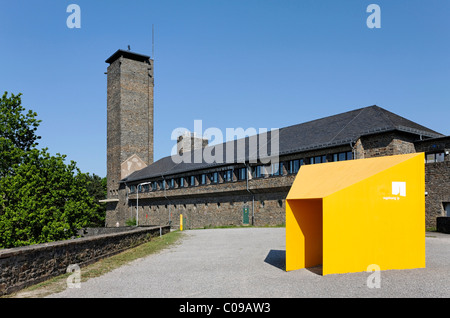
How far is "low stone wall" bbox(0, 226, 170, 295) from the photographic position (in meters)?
8.41

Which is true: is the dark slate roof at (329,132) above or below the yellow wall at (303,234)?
above

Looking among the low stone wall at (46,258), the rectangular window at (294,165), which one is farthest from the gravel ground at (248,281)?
the rectangular window at (294,165)

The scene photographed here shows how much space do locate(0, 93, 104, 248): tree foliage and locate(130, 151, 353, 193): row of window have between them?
12250 millimetres

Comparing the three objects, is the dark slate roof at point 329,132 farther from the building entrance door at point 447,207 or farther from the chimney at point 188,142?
the chimney at point 188,142

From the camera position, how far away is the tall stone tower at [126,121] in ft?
177

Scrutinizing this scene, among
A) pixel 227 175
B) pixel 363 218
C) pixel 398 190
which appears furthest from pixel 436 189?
pixel 227 175

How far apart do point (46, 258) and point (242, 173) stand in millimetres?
25122

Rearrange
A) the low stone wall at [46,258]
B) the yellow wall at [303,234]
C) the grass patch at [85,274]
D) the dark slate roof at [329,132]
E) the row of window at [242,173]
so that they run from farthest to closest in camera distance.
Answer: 1. the row of window at [242,173]
2. the dark slate roof at [329,132]
3. the yellow wall at [303,234]
4. the low stone wall at [46,258]
5. the grass patch at [85,274]

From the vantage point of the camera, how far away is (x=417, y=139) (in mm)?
26484

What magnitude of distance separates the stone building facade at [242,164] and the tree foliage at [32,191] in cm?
1235

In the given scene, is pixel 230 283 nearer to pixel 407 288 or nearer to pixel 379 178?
pixel 407 288

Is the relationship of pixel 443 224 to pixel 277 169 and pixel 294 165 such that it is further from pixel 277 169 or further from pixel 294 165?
pixel 277 169

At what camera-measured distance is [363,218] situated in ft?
31.5
